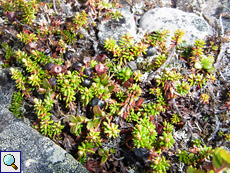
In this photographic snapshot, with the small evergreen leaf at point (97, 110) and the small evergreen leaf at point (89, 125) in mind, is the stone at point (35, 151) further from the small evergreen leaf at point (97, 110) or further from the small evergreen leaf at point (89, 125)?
the small evergreen leaf at point (97, 110)

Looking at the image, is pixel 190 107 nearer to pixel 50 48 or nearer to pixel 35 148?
pixel 35 148

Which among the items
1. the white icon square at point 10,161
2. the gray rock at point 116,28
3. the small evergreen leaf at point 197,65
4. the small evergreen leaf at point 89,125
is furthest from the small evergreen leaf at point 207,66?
the white icon square at point 10,161

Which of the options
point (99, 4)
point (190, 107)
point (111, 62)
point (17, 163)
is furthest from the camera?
point (99, 4)

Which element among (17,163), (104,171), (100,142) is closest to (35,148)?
(17,163)

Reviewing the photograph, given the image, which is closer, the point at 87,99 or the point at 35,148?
the point at 35,148

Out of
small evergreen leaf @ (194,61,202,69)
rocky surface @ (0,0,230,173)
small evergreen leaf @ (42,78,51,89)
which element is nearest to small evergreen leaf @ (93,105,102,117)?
rocky surface @ (0,0,230,173)

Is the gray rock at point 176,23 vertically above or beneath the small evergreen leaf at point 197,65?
above
